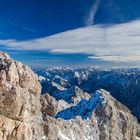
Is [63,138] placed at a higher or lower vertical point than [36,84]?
lower

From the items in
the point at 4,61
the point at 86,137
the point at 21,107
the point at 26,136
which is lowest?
the point at 86,137

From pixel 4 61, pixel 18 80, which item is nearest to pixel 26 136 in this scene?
pixel 4 61

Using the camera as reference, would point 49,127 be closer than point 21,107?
No

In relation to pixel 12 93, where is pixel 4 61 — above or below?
above

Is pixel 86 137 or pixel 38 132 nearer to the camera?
pixel 38 132

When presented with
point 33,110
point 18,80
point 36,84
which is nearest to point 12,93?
point 18,80

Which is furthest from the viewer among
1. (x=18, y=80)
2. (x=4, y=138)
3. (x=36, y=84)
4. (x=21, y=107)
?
(x=36, y=84)

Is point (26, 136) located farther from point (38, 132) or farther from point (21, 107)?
point (38, 132)

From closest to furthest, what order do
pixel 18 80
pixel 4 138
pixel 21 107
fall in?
pixel 4 138 → pixel 21 107 → pixel 18 80

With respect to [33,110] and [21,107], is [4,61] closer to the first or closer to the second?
[33,110]
